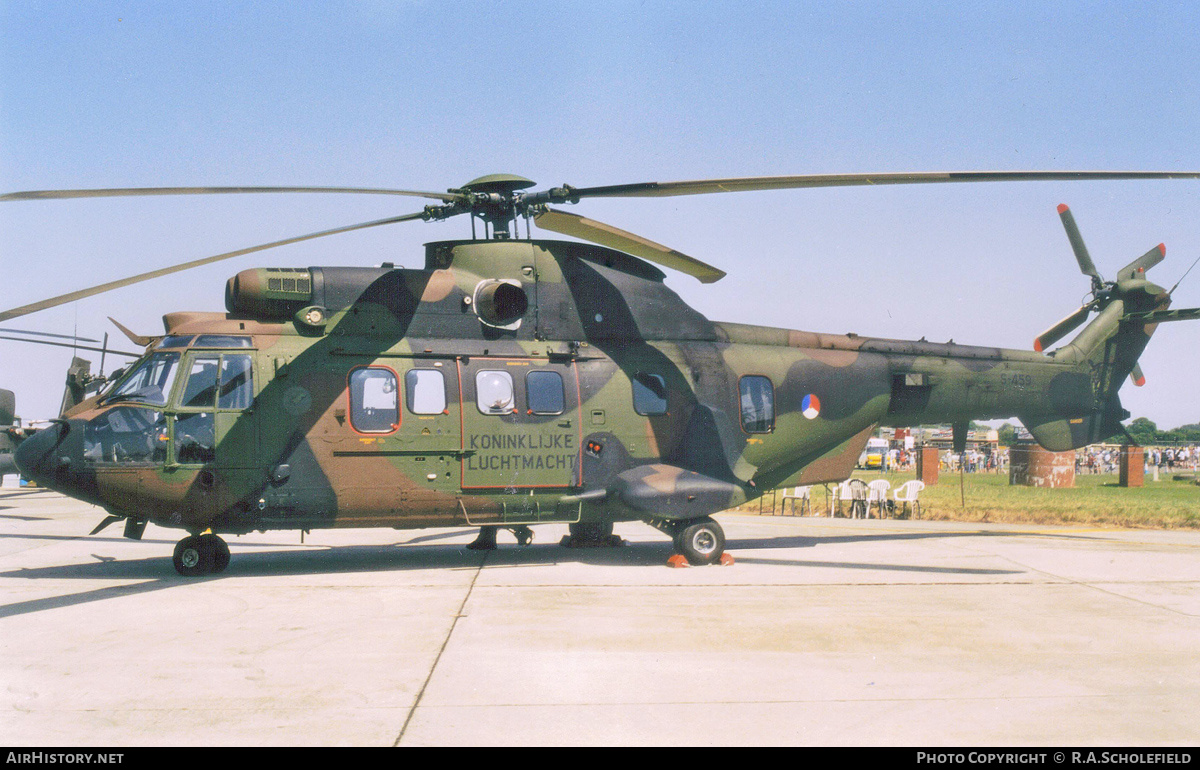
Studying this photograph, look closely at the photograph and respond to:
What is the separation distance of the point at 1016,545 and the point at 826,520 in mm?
6639

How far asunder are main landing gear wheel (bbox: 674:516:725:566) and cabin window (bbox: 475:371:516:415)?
2.64m

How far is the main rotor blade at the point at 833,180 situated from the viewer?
8391mm

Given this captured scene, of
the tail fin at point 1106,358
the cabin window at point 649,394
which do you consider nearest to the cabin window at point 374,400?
the cabin window at point 649,394

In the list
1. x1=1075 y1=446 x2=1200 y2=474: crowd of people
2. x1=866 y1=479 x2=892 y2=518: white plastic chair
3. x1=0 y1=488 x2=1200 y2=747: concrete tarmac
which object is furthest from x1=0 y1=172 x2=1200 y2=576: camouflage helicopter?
x1=1075 y1=446 x2=1200 y2=474: crowd of people

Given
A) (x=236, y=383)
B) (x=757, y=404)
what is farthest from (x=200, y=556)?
(x=757, y=404)

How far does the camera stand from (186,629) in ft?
23.3

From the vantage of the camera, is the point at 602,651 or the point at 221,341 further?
the point at 221,341

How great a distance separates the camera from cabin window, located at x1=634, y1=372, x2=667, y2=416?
449 inches

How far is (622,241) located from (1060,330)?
9.79 meters

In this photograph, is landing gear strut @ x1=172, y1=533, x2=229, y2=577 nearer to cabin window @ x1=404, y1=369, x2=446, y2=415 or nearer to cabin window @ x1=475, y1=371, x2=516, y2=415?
cabin window @ x1=404, y1=369, x2=446, y2=415

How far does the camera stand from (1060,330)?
16.0m

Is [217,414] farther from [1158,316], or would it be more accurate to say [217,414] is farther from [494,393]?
[1158,316]
